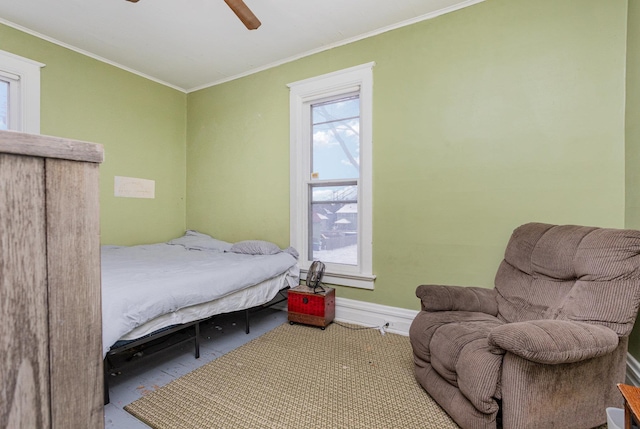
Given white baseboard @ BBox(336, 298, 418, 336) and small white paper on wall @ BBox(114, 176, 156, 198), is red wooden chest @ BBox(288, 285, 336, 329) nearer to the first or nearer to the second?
white baseboard @ BBox(336, 298, 418, 336)

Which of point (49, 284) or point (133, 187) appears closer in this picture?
point (49, 284)

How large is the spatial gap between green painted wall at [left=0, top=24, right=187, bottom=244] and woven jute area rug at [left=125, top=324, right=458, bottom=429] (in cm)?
222

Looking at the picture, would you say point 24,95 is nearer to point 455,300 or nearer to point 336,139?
point 336,139

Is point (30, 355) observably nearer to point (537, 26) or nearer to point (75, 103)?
point (537, 26)

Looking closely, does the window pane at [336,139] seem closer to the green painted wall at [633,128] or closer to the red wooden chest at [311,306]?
the red wooden chest at [311,306]

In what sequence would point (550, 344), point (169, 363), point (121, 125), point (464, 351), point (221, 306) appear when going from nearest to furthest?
point (550, 344)
point (464, 351)
point (169, 363)
point (221, 306)
point (121, 125)

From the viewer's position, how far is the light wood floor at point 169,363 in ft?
5.61

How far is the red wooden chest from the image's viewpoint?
9.17 ft

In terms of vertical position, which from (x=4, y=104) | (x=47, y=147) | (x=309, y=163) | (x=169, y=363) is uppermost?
(x=4, y=104)

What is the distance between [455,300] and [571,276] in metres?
0.63

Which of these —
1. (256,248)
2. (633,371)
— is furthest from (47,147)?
(256,248)

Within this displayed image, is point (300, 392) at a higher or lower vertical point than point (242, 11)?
lower

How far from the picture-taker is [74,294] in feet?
1.36

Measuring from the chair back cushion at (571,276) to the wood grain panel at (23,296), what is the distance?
78.1 inches
